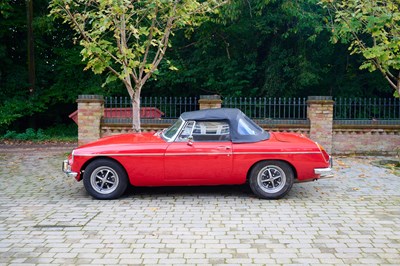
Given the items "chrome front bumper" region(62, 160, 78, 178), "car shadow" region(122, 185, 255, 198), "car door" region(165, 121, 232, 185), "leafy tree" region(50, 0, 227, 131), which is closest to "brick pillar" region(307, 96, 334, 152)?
"leafy tree" region(50, 0, 227, 131)

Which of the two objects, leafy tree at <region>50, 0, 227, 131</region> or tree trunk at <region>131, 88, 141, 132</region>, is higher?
leafy tree at <region>50, 0, 227, 131</region>

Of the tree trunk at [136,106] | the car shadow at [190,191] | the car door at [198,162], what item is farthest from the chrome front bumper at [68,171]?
the tree trunk at [136,106]

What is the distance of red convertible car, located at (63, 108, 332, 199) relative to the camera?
7125 mm

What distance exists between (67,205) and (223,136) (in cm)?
296

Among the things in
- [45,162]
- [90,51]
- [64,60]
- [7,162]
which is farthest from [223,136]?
[64,60]

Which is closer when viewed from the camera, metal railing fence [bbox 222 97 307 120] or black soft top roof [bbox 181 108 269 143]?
black soft top roof [bbox 181 108 269 143]

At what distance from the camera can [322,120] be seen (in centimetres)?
1238

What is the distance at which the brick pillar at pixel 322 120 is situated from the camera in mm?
12367

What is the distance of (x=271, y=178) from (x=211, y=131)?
137 centimetres

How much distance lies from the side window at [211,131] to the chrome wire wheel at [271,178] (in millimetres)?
881

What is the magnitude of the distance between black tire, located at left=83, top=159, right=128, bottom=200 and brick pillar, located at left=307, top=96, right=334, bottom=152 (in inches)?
282

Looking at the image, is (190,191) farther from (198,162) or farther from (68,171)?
(68,171)

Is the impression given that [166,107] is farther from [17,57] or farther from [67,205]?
[17,57]

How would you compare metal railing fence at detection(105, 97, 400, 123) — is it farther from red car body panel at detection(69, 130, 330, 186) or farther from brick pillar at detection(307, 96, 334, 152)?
red car body panel at detection(69, 130, 330, 186)
